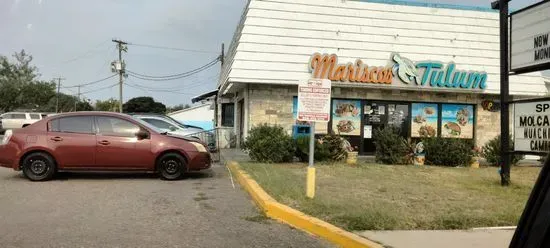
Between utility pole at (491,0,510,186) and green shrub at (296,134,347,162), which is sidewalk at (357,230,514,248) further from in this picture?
green shrub at (296,134,347,162)

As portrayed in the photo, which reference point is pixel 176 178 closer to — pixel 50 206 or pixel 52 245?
pixel 50 206

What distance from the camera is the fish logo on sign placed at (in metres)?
18.7

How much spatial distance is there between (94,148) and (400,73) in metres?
10.8

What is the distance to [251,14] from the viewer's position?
17938 mm

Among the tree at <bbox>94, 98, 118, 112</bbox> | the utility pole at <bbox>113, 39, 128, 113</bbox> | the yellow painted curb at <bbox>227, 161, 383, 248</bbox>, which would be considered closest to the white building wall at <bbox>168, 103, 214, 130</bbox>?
the utility pole at <bbox>113, 39, 128, 113</bbox>

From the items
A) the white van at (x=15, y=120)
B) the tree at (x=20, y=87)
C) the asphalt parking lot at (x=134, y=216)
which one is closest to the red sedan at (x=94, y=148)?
the asphalt parking lot at (x=134, y=216)

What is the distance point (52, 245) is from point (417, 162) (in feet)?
40.5

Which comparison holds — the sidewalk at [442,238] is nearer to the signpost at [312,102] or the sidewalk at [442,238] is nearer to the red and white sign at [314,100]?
the signpost at [312,102]

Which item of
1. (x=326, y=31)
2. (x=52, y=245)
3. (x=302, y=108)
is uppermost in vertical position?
(x=326, y=31)

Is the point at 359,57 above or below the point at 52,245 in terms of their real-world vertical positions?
above

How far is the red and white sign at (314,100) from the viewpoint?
9.14 metres

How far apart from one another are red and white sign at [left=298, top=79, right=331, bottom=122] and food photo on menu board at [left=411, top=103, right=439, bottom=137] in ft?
38.0

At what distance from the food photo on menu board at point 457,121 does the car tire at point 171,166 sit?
1130 cm

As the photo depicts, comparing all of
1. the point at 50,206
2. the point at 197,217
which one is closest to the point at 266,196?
the point at 197,217
